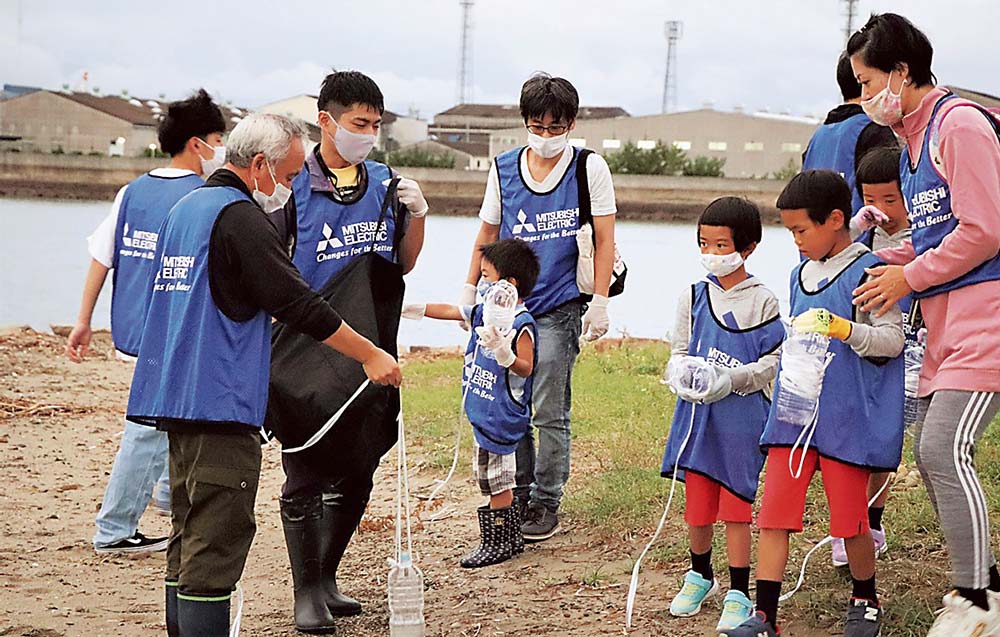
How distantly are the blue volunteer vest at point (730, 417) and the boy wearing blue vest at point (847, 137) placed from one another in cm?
75

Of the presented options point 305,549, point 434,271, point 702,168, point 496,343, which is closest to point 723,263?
point 496,343

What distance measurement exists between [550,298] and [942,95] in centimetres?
233

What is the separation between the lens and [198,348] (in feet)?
14.0

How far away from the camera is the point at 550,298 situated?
6301 mm

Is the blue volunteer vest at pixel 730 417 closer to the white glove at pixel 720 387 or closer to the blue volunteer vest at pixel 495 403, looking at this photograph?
the white glove at pixel 720 387

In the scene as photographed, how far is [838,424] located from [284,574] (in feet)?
9.11

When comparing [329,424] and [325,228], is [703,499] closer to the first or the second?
[329,424]

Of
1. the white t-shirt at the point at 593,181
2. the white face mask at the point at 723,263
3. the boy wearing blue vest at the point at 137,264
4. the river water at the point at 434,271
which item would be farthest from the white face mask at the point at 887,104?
the river water at the point at 434,271

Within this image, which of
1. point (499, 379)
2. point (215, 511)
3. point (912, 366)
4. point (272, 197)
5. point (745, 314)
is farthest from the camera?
point (499, 379)

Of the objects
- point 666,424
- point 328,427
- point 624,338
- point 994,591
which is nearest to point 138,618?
point 328,427

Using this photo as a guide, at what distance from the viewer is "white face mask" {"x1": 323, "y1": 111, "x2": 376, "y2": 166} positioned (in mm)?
5262

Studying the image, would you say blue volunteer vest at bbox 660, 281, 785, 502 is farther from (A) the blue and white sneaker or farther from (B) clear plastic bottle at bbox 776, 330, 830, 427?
(A) the blue and white sneaker

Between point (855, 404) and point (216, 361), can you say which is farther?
point (855, 404)

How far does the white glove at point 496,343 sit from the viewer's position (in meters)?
5.71
